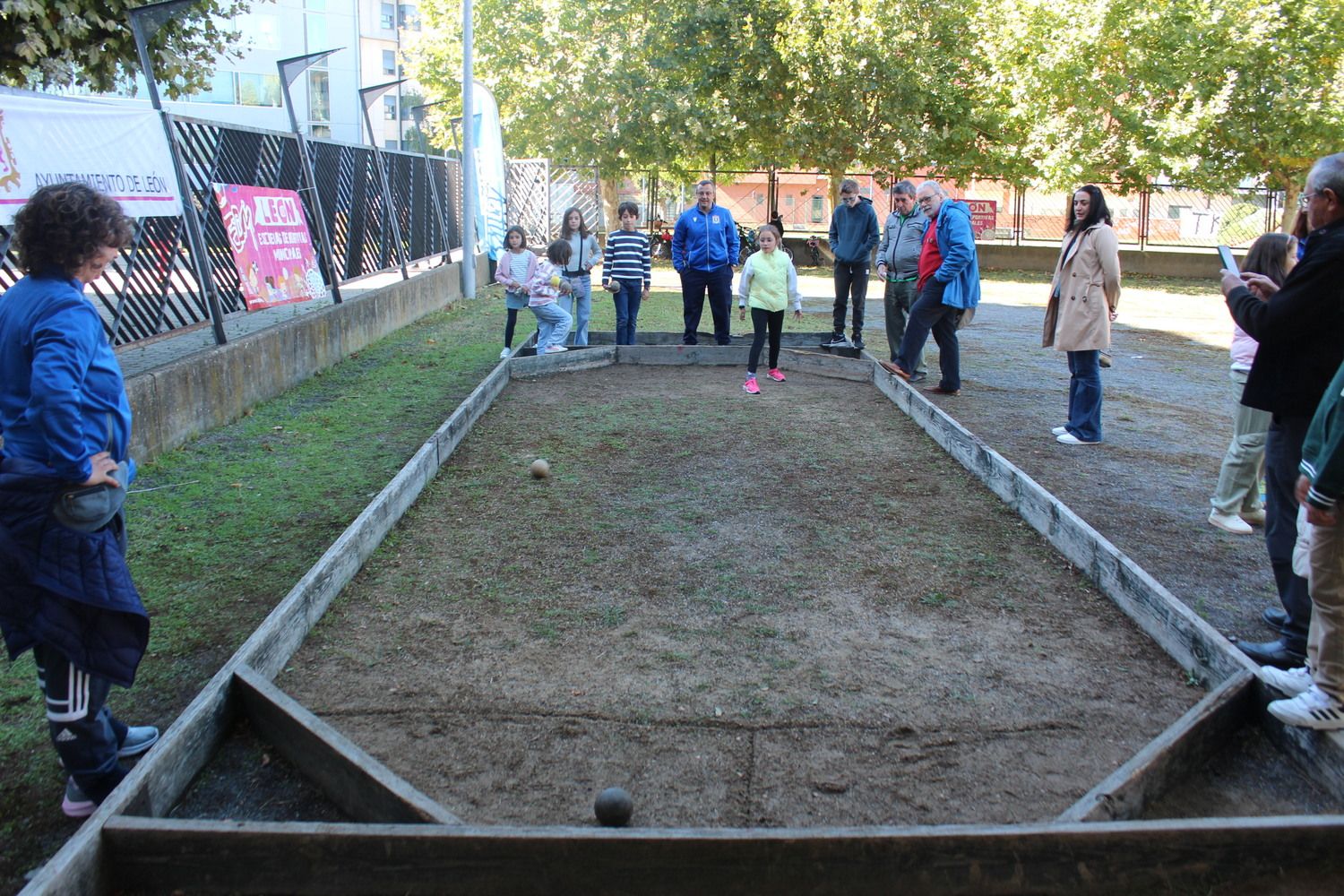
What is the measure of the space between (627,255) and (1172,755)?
944 centimetres

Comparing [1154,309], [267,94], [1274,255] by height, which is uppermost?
[267,94]

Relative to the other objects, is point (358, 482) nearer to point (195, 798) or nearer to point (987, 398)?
point (195, 798)

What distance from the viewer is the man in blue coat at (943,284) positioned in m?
9.91

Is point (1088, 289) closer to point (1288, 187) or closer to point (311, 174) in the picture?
point (311, 174)

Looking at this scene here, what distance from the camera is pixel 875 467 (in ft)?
25.7

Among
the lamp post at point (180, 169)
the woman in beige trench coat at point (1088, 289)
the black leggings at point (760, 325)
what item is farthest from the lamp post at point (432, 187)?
the woman in beige trench coat at point (1088, 289)

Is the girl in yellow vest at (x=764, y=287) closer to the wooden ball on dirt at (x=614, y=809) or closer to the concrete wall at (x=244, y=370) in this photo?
the concrete wall at (x=244, y=370)

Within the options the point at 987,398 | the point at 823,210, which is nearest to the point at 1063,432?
the point at 987,398

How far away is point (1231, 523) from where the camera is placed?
6340 millimetres

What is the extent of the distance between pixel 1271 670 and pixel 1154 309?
18.2 metres

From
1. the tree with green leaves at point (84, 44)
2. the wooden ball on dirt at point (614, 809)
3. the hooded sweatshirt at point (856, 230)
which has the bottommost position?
the wooden ball on dirt at point (614, 809)

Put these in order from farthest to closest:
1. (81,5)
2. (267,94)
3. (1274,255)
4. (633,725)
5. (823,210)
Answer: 1. (823,210)
2. (267,94)
3. (81,5)
4. (1274,255)
5. (633,725)

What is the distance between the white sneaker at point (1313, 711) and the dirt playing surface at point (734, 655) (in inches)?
17.1

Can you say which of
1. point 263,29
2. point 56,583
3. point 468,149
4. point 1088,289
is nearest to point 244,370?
point 56,583
